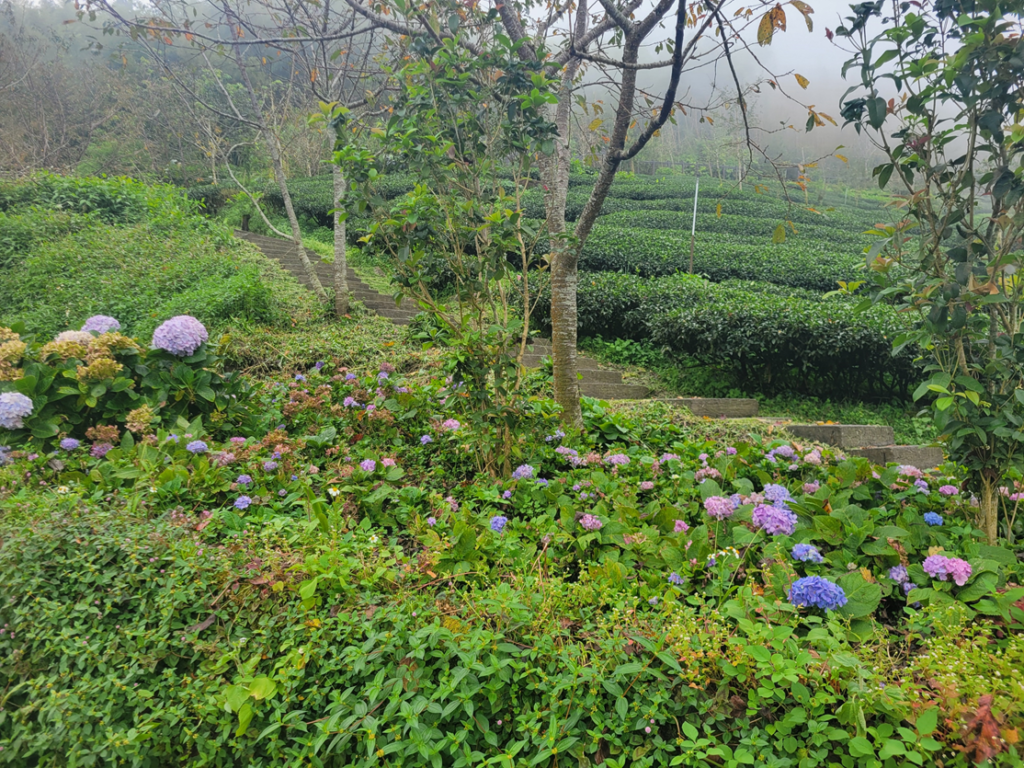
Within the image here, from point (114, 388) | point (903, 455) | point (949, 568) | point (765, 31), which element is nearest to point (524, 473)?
point (949, 568)

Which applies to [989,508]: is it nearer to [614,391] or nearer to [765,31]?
[765,31]

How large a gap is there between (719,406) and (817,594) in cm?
378

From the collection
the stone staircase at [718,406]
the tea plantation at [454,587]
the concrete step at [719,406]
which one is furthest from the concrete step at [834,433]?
the tea plantation at [454,587]

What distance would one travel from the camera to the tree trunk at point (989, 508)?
2.11m

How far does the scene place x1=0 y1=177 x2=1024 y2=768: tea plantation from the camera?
132 centimetres

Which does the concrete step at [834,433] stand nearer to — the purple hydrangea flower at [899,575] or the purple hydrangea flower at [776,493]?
the purple hydrangea flower at [776,493]

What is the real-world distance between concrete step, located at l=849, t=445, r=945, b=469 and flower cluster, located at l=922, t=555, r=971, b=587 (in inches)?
91.1

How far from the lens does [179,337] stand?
296cm

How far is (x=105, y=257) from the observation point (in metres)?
6.36

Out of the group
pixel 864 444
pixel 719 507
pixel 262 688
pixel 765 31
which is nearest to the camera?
pixel 262 688

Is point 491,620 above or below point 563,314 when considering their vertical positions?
below

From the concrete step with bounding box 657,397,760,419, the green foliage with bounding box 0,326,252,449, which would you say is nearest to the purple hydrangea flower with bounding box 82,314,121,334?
the green foliage with bounding box 0,326,252,449

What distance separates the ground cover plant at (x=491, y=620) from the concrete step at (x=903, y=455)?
5.25 feet

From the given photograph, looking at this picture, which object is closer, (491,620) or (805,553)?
(491,620)
